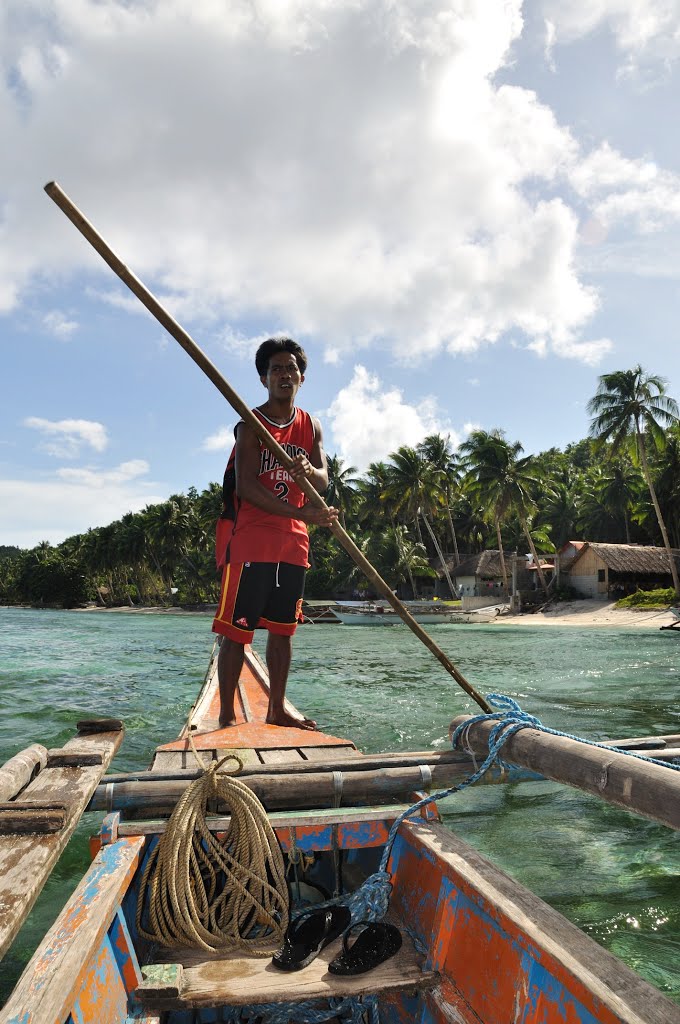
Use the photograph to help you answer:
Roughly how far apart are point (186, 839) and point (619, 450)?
35.5 metres

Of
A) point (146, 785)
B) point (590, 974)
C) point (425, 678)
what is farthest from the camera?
point (425, 678)

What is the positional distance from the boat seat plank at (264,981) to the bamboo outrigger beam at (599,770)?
0.73m

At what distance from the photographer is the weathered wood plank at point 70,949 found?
1.25 m

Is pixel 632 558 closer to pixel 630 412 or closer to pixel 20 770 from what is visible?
pixel 630 412

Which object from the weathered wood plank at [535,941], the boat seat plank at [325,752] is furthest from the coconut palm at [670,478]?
the weathered wood plank at [535,941]

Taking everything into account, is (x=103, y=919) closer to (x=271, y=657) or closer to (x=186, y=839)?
(x=186, y=839)

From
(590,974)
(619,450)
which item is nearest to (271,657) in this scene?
(590,974)

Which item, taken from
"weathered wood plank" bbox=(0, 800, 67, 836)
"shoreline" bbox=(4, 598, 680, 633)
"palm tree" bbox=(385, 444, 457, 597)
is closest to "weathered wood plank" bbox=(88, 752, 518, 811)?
"weathered wood plank" bbox=(0, 800, 67, 836)

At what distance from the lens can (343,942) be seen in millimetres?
2061

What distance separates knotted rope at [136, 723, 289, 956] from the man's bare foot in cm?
154

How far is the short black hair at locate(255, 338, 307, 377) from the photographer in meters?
3.62

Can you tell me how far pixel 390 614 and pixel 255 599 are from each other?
33386 mm

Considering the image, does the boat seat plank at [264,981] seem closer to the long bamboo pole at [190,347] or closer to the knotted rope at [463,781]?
the knotted rope at [463,781]

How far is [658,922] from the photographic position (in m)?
3.04
